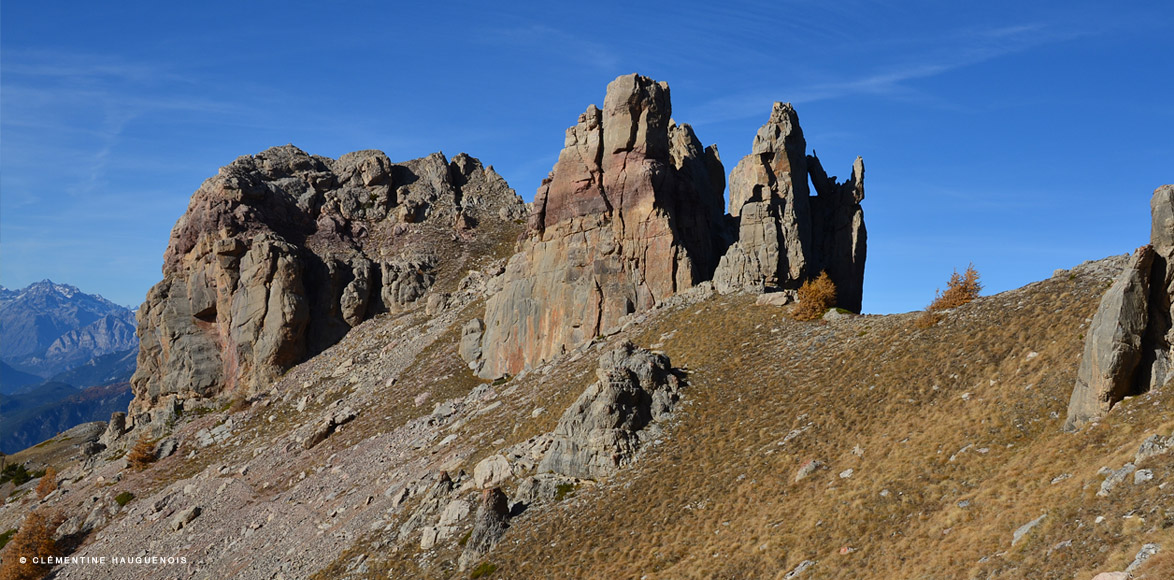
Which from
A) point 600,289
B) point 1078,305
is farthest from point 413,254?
point 1078,305

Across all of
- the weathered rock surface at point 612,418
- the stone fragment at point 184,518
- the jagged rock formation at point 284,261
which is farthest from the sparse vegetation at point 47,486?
the weathered rock surface at point 612,418

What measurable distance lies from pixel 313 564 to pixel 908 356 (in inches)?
1348

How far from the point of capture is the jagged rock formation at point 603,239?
64.3 meters

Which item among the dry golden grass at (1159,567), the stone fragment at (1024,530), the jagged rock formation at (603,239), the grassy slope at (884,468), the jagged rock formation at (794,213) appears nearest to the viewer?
the dry golden grass at (1159,567)

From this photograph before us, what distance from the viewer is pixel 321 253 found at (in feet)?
324

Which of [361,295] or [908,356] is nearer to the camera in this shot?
[908,356]

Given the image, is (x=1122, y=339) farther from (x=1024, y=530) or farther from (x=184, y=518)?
(x=184, y=518)

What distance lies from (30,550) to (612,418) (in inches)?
1978

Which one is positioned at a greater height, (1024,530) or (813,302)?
(813,302)

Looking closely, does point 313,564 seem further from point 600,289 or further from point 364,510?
point 600,289

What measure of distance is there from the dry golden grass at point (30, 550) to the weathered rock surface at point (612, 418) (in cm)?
4402

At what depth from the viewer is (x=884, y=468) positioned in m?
31.4

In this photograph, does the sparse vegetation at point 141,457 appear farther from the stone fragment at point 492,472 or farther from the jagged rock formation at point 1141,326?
the jagged rock formation at point 1141,326

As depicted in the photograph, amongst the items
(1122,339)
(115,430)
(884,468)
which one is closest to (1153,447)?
(1122,339)
